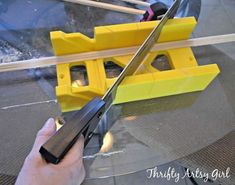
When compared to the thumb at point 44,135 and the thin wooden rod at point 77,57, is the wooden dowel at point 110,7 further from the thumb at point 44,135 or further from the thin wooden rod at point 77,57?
the thumb at point 44,135

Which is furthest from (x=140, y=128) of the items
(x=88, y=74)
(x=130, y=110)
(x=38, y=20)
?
(x=38, y=20)

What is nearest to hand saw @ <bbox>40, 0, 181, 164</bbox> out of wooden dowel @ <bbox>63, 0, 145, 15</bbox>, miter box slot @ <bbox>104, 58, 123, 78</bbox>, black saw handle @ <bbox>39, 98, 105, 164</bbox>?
black saw handle @ <bbox>39, 98, 105, 164</bbox>

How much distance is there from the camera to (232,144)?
528 mm

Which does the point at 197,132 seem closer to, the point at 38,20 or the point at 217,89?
the point at 217,89

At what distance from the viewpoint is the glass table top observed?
492 mm

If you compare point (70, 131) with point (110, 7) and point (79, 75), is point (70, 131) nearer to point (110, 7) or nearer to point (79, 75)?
point (79, 75)

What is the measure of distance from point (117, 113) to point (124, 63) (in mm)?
112

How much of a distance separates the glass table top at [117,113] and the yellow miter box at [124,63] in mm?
39

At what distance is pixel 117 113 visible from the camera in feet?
1.77

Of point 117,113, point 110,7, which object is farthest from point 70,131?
point 110,7

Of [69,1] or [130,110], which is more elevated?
[69,1]

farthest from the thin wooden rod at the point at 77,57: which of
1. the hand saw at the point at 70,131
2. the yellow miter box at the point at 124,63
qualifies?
the hand saw at the point at 70,131

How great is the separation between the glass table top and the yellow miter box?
39 mm

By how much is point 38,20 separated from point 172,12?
1.16ft
